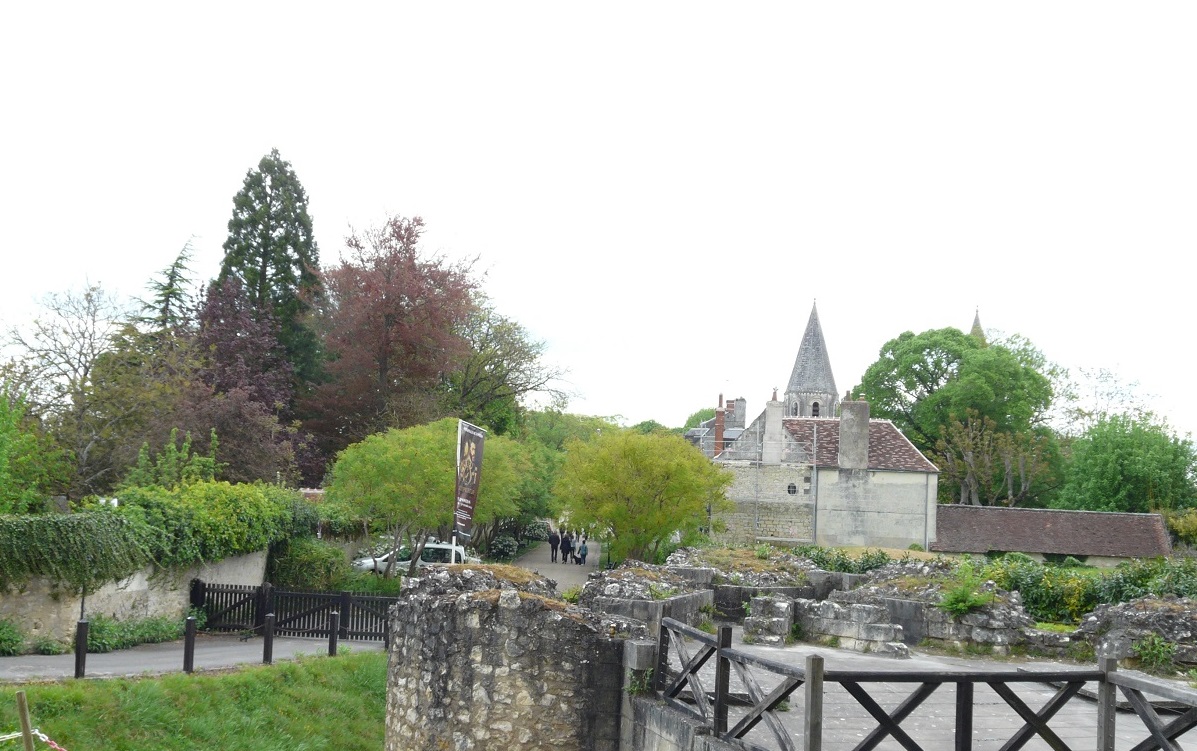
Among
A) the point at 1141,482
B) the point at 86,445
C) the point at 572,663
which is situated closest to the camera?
the point at 572,663

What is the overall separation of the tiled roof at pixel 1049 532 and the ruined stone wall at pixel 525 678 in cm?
3537

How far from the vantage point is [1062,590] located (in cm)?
1538

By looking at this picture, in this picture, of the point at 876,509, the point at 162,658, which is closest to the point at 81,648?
the point at 162,658

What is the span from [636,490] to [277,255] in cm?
2121

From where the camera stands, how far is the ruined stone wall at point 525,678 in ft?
29.1

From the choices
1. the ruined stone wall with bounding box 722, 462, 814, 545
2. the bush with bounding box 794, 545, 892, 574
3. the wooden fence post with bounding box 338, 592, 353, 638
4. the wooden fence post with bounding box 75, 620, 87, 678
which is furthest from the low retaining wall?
the ruined stone wall with bounding box 722, 462, 814, 545

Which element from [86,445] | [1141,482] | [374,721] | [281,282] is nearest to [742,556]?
[374,721]

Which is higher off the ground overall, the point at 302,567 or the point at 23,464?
the point at 23,464

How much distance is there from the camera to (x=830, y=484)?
42.3 meters

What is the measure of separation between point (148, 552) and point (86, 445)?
7.49 meters

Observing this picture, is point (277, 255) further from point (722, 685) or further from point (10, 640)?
point (722, 685)

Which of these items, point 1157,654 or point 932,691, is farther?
point 1157,654

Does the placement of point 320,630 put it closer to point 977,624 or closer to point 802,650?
point 802,650

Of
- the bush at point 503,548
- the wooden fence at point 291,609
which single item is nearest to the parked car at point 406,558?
the wooden fence at point 291,609
